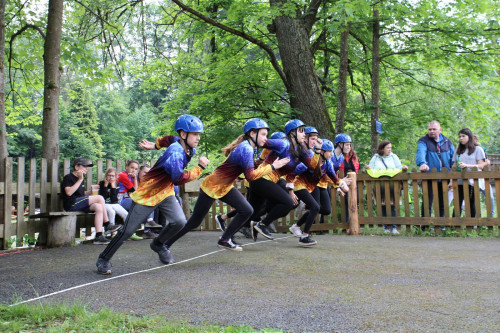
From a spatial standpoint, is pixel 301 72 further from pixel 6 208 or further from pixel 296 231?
pixel 6 208

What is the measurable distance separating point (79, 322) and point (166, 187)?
2842 millimetres

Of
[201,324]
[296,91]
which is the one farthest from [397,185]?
[201,324]

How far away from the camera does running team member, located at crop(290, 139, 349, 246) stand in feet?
28.2

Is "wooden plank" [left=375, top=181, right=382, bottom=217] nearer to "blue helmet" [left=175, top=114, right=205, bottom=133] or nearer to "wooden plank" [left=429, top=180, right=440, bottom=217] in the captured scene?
"wooden plank" [left=429, top=180, right=440, bottom=217]

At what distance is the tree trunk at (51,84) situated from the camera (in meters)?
10.1

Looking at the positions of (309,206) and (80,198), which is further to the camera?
(80,198)

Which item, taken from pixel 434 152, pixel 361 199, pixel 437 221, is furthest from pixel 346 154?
pixel 437 221

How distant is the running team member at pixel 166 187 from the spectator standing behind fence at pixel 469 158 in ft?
19.7

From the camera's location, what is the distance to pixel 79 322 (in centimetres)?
381

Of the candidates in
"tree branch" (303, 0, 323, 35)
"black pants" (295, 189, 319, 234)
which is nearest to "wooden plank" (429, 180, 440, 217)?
"black pants" (295, 189, 319, 234)

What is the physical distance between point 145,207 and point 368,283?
286 cm

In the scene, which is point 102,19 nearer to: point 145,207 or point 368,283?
point 145,207

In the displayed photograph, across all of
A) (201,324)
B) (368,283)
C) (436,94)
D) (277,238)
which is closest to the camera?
(201,324)

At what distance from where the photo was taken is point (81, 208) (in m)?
9.55
